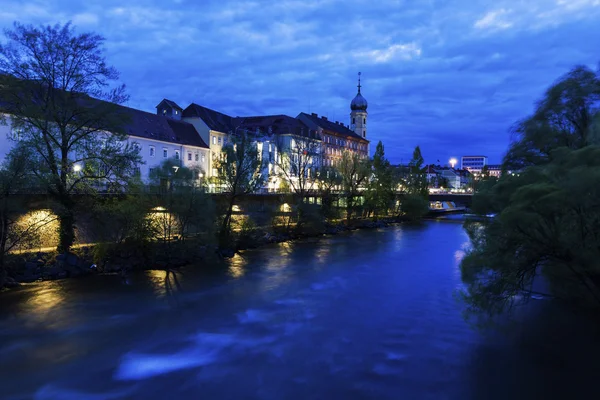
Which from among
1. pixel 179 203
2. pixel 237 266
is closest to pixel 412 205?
pixel 237 266

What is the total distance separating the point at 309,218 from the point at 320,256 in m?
10.8

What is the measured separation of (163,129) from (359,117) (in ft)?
229

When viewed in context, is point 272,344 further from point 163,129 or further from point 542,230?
point 163,129

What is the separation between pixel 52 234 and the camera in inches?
966

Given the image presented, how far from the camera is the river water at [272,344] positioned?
11336mm

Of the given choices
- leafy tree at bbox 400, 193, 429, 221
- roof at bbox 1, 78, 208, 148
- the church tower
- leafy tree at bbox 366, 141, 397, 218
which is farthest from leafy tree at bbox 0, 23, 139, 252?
the church tower

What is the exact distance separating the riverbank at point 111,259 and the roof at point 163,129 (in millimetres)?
25392

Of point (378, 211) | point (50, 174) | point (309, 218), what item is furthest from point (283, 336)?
point (378, 211)

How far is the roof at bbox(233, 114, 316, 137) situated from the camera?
75938 mm

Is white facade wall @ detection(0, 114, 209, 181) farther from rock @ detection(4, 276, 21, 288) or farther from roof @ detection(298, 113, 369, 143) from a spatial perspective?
roof @ detection(298, 113, 369, 143)

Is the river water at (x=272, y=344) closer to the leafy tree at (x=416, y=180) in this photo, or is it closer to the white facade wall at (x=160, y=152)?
the white facade wall at (x=160, y=152)

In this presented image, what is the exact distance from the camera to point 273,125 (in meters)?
78.4

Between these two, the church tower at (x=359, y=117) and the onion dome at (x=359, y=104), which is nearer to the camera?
the church tower at (x=359, y=117)

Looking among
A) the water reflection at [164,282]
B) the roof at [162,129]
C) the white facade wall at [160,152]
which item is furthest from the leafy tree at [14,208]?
the white facade wall at [160,152]
